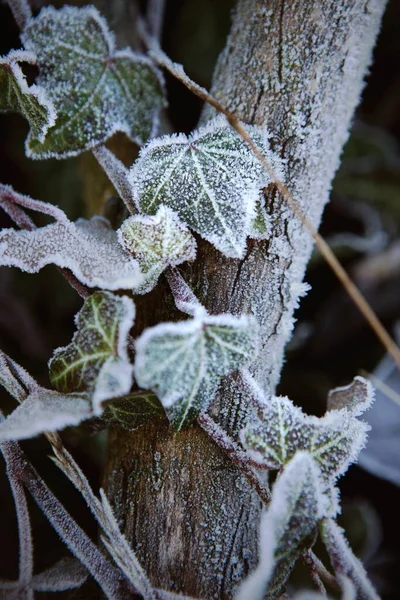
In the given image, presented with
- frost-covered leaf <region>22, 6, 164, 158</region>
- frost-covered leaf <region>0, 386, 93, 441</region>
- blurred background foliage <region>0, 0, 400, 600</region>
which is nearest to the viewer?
frost-covered leaf <region>0, 386, 93, 441</region>

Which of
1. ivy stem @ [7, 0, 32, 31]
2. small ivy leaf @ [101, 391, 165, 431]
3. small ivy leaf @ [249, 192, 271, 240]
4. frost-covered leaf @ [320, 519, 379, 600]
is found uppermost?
ivy stem @ [7, 0, 32, 31]

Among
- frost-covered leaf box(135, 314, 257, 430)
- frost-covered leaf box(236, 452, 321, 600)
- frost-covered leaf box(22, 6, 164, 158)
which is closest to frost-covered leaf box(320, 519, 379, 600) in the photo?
frost-covered leaf box(236, 452, 321, 600)

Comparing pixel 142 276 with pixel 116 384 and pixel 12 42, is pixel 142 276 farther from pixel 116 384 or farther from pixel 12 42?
pixel 12 42

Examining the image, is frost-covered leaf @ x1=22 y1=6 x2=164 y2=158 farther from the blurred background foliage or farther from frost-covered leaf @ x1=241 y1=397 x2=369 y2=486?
frost-covered leaf @ x1=241 y1=397 x2=369 y2=486

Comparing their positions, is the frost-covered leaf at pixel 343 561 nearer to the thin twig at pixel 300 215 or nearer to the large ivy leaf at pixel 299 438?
the large ivy leaf at pixel 299 438

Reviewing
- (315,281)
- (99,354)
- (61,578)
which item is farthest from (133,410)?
(315,281)

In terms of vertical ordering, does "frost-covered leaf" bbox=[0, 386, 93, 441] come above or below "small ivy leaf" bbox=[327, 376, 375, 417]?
below
